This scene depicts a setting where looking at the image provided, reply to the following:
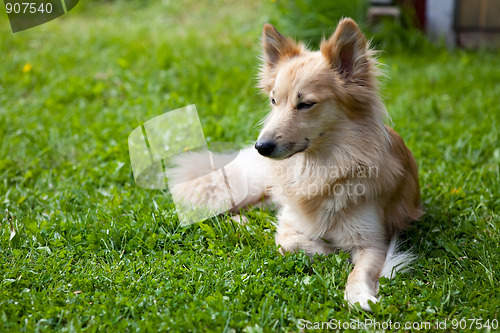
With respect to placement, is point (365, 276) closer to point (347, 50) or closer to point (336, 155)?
point (336, 155)

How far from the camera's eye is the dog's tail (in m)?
2.96

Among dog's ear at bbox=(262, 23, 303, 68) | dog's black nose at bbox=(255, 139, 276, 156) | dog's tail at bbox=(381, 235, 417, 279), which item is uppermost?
dog's ear at bbox=(262, 23, 303, 68)

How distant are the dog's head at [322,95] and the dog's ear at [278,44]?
0.83 ft

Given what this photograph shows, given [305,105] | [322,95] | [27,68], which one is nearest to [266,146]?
[305,105]

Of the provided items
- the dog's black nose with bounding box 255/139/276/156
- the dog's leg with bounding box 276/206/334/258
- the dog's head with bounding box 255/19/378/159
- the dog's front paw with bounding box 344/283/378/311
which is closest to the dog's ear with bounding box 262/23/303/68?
the dog's head with bounding box 255/19/378/159

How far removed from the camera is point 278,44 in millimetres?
3369

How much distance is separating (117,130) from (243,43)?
3.40 m

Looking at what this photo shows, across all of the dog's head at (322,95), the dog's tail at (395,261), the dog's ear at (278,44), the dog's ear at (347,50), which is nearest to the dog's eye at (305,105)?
the dog's head at (322,95)

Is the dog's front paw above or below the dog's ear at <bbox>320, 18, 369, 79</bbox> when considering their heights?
below

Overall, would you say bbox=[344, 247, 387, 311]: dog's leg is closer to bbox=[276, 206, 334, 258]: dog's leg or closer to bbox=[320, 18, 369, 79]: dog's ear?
bbox=[276, 206, 334, 258]: dog's leg

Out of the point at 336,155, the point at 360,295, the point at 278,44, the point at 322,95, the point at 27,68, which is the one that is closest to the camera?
the point at 360,295

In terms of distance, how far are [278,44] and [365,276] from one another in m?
1.70

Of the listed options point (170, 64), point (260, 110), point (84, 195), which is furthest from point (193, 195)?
point (170, 64)

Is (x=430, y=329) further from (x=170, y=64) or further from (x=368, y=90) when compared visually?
(x=170, y=64)
